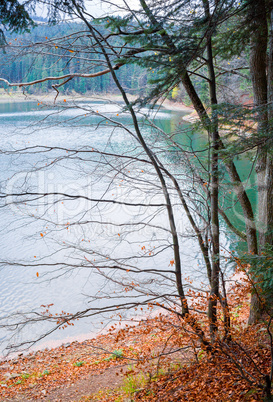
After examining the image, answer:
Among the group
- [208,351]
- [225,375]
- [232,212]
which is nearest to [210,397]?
[225,375]

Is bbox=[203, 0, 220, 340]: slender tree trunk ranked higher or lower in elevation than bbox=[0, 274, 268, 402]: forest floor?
higher

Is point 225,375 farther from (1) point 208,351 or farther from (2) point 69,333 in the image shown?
(2) point 69,333

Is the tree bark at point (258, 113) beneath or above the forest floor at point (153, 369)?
above

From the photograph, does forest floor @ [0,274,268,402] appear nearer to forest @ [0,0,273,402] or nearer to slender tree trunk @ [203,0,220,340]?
forest @ [0,0,273,402]

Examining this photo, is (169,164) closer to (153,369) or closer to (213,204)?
(213,204)

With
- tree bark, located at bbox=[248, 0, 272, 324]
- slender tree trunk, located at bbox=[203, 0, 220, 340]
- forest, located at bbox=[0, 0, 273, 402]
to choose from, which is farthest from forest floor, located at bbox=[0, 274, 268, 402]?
tree bark, located at bbox=[248, 0, 272, 324]

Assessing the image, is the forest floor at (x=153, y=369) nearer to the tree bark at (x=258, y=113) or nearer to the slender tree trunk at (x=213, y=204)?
the slender tree trunk at (x=213, y=204)

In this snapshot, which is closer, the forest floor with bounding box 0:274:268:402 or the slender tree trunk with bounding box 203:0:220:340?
the forest floor with bounding box 0:274:268:402

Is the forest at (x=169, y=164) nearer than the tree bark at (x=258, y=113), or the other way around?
the forest at (x=169, y=164)

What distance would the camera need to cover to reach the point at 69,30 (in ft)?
15.0

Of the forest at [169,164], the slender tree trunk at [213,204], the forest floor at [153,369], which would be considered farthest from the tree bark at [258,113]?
the forest floor at [153,369]

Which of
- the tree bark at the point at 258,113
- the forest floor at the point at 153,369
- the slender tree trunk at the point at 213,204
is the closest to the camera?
the forest floor at the point at 153,369

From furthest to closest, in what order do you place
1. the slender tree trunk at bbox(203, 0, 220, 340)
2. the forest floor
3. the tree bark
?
the tree bark
the slender tree trunk at bbox(203, 0, 220, 340)
the forest floor

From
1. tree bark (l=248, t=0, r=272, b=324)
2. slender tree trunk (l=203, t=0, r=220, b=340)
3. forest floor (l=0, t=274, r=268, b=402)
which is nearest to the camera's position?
forest floor (l=0, t=274, r=268, b=402)
